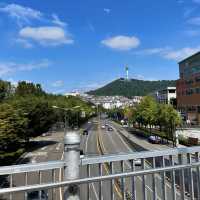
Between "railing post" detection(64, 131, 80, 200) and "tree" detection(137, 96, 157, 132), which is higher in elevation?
"tree" detection(137, 96, 157, 132)

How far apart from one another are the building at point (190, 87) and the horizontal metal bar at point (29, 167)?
83.5 m

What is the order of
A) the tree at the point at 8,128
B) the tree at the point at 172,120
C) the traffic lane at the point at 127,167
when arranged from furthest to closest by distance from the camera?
the tree at the point at 172,120 < the tree at the point at 8,128 < the traffic lane at the point at 127,167

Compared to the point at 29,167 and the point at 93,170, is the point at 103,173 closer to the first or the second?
the point at 93,170

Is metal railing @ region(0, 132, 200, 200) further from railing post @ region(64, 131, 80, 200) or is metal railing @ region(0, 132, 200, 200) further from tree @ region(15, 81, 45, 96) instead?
tree @ region(15, 81, 45, 96)

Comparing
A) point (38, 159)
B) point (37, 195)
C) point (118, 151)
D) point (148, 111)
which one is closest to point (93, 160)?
point (37, 195)

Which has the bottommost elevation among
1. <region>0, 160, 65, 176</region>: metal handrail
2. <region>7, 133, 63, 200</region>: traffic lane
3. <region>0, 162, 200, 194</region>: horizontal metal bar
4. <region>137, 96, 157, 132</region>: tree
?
<region>7, 133, 63, 200</region>: traffic lane

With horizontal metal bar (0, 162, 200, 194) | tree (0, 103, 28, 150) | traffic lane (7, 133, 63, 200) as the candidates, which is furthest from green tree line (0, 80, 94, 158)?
horizontal metal bar (0, 162, 200, 194)

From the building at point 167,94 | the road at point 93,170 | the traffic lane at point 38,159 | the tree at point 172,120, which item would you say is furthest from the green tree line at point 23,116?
the building at point 167,94

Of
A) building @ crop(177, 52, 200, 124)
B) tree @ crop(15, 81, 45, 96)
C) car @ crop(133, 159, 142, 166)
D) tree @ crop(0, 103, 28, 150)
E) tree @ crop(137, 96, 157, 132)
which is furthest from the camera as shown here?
tree @ crop(15, 81, 45, 96)

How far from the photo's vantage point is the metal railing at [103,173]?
3391 millimetres

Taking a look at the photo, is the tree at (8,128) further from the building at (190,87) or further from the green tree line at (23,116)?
the building at (190,87)

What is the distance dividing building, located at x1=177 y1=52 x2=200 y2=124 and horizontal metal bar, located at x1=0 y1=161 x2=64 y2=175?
83486 millimetres

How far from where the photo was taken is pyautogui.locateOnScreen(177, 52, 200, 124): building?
282ft

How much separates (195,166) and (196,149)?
0.25 metres
